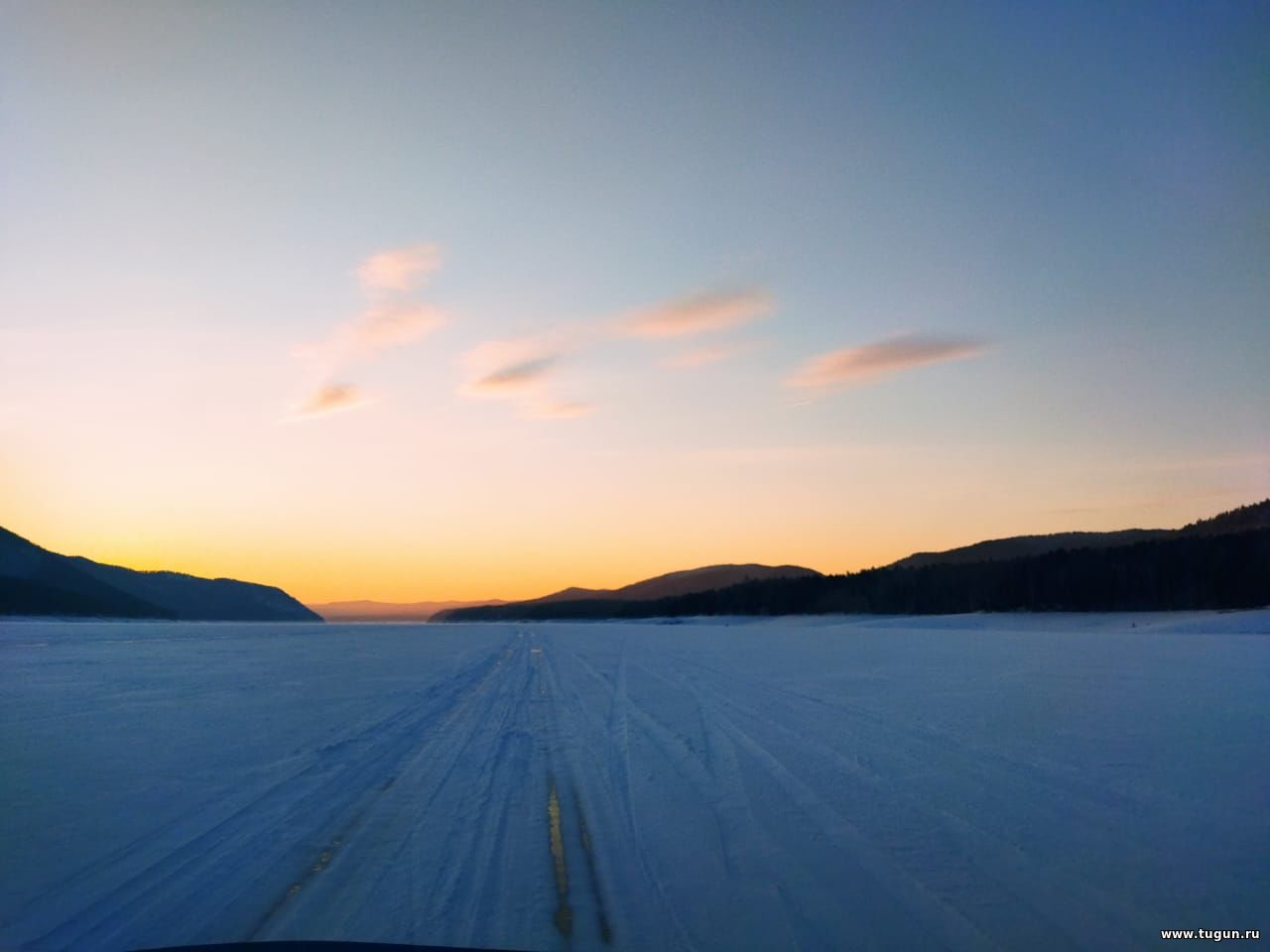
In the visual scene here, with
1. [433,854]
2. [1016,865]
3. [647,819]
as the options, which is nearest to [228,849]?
[433,854]

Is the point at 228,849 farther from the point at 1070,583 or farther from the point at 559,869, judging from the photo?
the point at 1070,583

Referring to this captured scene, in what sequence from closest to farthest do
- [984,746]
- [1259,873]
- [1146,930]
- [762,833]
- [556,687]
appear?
[1146,930], [1259,873], [762,833], [984,746], [556,687]

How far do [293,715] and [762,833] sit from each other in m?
9.25

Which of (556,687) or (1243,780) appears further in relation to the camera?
(556,687)

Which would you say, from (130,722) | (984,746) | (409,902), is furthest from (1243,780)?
(130,722)

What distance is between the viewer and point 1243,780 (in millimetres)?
7852

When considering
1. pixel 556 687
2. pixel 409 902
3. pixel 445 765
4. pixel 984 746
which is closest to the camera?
pixel 409 902

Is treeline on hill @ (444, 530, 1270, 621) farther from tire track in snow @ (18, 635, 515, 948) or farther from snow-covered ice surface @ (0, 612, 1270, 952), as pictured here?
tire track in snow @ (18, 635, 515, 948)

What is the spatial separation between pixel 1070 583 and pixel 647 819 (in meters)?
66.7

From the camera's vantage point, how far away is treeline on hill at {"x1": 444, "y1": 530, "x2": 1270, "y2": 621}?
5356cm

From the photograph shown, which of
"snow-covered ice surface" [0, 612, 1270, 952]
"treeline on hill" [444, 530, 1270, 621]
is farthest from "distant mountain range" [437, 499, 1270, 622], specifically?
"snow-covered ice surface" [0, 612, 1270, 952]

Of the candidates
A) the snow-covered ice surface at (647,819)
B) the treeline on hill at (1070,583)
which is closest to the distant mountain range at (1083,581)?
the treeline on hill at (1070,583)

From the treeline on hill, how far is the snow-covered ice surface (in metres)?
45.8

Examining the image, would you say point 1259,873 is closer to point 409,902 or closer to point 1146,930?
point 1146,930
